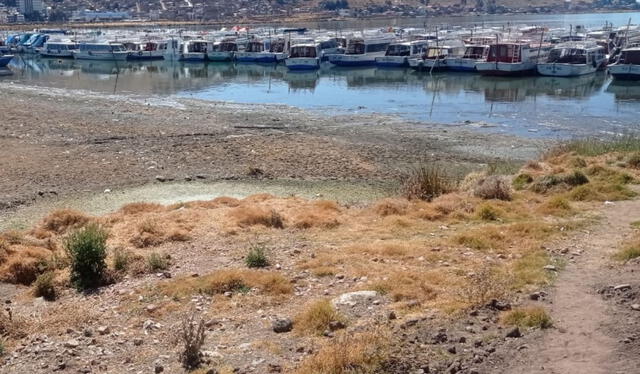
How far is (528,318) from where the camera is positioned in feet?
24.9

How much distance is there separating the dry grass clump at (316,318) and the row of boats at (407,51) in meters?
43.2

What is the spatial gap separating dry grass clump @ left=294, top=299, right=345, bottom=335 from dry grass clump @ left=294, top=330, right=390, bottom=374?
2.11 ft

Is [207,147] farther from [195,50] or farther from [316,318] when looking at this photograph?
[195,50]

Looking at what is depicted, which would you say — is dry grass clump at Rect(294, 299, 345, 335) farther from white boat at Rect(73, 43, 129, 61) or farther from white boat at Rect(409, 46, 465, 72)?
white boat at Rect(73, 43, 129, 61)

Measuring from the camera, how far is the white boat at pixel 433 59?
178 feet

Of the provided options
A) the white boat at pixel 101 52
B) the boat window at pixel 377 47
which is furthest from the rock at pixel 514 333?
the white boat at pixel 101 52

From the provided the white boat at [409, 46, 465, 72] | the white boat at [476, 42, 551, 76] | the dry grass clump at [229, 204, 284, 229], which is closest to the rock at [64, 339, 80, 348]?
the dry grass clump at [229, 204, 284, 229]

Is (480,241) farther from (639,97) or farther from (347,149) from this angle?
(639,97)

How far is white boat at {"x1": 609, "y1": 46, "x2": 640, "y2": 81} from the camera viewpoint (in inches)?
1789

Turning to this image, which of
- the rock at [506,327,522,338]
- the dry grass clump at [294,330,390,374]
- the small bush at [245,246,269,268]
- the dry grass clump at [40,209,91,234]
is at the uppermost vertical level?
the rock at [506,327,522,338]

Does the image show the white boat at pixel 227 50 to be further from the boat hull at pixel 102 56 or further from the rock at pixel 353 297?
the rock at pixel 353 297

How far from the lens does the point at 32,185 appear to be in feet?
61.2

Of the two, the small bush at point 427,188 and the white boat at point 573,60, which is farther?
the white boat at point 573,60

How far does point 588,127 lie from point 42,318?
26.1m
